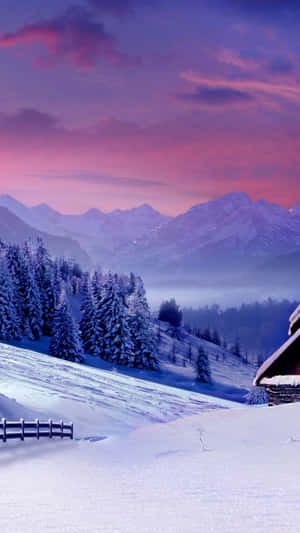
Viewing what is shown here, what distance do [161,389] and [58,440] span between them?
31.3 m

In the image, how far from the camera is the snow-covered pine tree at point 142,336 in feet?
259

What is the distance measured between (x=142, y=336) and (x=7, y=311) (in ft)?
57.3

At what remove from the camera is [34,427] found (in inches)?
887

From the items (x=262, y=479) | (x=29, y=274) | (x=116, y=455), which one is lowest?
(x=116, y=455)

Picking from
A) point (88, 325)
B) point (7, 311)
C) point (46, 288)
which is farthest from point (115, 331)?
point (46, 288)

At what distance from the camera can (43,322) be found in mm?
82938

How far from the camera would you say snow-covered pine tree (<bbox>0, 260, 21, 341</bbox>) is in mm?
71812

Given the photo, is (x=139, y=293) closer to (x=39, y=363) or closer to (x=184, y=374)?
(x=184, y=374)

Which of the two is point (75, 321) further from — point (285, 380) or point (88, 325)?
point (285, 380)

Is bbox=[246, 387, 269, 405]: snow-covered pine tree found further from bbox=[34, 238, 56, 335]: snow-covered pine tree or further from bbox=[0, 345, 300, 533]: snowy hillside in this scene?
bbox=[0, 345, 300, 533]: snowy hillside

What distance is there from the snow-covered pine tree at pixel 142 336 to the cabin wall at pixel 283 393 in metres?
59.2

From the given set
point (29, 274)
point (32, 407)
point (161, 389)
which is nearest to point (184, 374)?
point (29, 274)

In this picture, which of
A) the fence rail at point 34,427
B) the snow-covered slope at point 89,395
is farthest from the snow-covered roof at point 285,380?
the snow-covered slope at point 89,395

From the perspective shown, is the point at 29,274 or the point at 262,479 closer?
the point at 262,479
